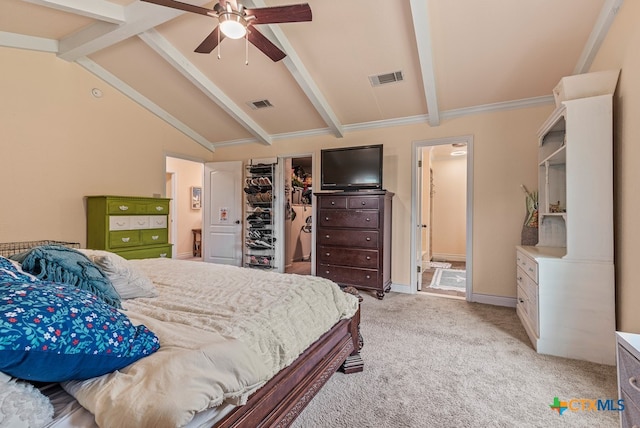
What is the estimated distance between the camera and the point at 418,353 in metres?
2.35

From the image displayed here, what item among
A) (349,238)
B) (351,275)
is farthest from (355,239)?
(351,275)

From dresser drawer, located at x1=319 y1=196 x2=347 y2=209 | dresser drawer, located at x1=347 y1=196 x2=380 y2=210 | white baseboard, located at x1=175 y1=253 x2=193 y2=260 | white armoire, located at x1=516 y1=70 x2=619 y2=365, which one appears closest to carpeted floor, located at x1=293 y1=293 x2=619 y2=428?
white armoire, located at x1=516 y1=70 x2=619 y2=365

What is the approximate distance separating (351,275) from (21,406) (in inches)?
134

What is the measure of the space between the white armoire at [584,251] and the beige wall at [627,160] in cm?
7

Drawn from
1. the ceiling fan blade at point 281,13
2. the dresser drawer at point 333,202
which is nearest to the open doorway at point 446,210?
the dresser drawer at point 333,202

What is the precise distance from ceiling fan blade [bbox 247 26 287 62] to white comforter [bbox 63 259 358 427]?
1.88 metres

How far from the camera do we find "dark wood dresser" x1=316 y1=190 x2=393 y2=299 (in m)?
3.73

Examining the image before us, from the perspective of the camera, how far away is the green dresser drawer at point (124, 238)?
3693mm

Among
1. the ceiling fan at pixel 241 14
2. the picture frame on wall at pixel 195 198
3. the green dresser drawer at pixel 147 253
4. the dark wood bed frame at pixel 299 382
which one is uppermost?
the ceiling fan at pixel 241 14

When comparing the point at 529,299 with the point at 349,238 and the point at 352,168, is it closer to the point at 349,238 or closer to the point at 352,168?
the point at 349,238

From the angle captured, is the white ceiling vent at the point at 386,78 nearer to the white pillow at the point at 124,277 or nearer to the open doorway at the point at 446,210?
the open doorway at the point at 446,210

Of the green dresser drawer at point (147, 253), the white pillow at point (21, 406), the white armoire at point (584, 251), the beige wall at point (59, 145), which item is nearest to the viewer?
the white pillow at point (21, 406)

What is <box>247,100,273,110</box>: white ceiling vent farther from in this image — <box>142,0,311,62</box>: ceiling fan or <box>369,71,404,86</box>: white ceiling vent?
<box>142,0,311,62</box>: ceiling fan

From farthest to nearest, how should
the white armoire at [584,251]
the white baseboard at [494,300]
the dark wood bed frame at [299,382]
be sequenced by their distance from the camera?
1. the white baseboard at [494,300]
2. the white armoire at [584,251]
3. the dark wood bed frame at [299,382]
